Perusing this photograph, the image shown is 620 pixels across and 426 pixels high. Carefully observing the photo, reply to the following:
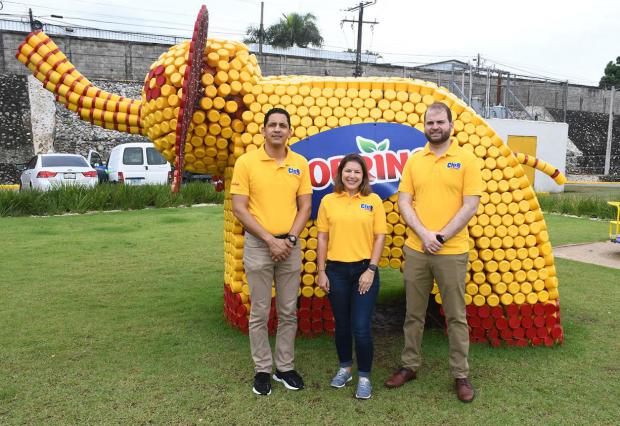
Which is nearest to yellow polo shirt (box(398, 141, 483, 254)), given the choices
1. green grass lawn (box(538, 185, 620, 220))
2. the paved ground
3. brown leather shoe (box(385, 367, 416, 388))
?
brown leather shoe (box(385, 367, 416, 388))

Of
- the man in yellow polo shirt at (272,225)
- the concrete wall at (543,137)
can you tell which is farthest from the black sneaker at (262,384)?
the concrete wall at (543,137)

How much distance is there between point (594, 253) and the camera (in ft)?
24.4

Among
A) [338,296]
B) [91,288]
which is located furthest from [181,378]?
[91,288]

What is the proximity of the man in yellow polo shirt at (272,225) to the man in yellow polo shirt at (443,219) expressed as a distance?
62 centimetres

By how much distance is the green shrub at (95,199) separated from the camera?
10.2 metres

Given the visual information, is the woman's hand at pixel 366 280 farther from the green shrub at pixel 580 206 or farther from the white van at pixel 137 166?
the white van at pixel 137 166

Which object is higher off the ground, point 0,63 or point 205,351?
point 0,63

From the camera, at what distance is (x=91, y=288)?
5.46 m

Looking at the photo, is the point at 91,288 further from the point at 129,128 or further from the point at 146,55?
the point at 146,55

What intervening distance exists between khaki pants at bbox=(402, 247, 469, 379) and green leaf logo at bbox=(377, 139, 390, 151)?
2.75 feet

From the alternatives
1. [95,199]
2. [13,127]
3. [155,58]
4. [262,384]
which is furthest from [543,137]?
[13,127]

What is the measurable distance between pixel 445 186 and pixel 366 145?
0.87 meters

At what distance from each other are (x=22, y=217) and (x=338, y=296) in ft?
28.0

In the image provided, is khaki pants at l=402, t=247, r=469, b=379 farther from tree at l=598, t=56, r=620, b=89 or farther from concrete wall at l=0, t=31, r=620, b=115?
tree at l=598, t=56, r=620, b=89
